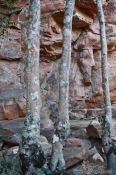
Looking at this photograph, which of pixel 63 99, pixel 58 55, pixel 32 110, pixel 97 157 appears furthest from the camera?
pixel 58 55

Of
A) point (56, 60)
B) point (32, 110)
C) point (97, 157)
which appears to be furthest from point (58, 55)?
point (32, 110)

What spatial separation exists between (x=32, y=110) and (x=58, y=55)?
8.03 meters

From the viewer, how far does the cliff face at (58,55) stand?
15.0 meters

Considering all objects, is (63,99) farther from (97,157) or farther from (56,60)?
(56,60)

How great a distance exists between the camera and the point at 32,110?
8305 millimetres

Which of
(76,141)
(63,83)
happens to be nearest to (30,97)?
(63,83)

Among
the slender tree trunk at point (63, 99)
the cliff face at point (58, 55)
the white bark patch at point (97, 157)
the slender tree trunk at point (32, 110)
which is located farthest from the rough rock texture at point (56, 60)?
the slender tree trunk at point (32, 110)

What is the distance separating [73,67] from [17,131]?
242 inches

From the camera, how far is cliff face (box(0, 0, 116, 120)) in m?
15.0

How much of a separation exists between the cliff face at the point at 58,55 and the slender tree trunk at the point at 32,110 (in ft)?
17.8

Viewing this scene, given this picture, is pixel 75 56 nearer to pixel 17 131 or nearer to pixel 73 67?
pixel 73 67

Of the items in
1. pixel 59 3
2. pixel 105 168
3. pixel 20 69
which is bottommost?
pixel 105 168

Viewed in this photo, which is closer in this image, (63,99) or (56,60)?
(63,99)

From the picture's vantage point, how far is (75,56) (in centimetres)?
1645
